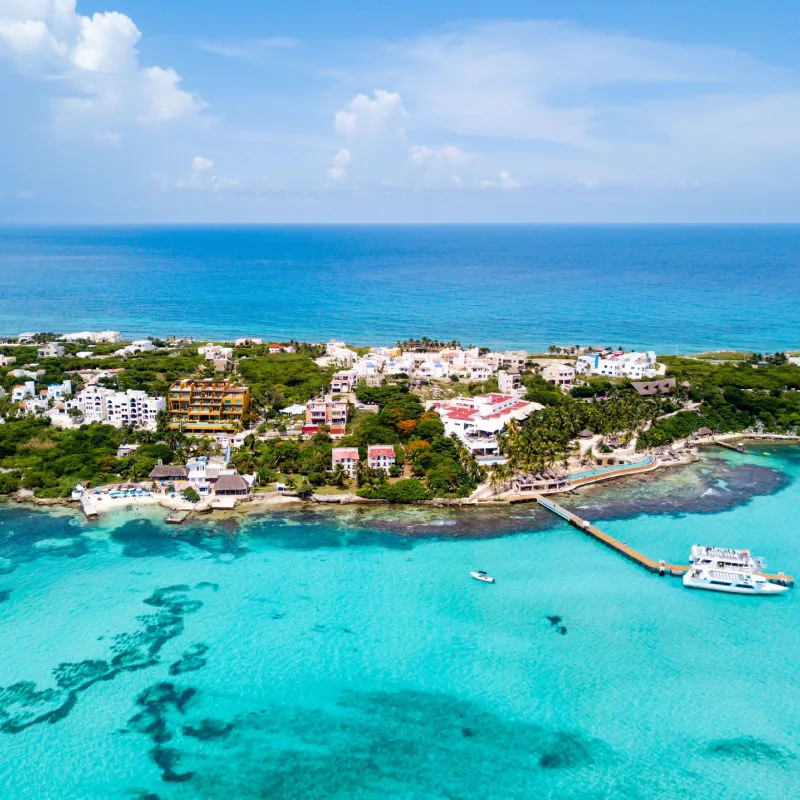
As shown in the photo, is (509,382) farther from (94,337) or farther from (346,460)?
(94,337)

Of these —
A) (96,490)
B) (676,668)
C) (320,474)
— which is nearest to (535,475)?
(320,474)

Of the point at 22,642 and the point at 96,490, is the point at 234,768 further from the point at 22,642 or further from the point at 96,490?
the point at 96,490

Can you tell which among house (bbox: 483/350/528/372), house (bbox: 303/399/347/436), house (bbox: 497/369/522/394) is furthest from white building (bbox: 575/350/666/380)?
house (bbox: 303/399/347/436)

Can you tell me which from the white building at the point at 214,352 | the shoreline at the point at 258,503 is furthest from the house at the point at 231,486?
the white building at the point at 214,352

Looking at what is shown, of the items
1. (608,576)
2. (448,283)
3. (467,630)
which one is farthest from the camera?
(448,283)

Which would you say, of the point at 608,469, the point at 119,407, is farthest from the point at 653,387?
the point at 119,407
